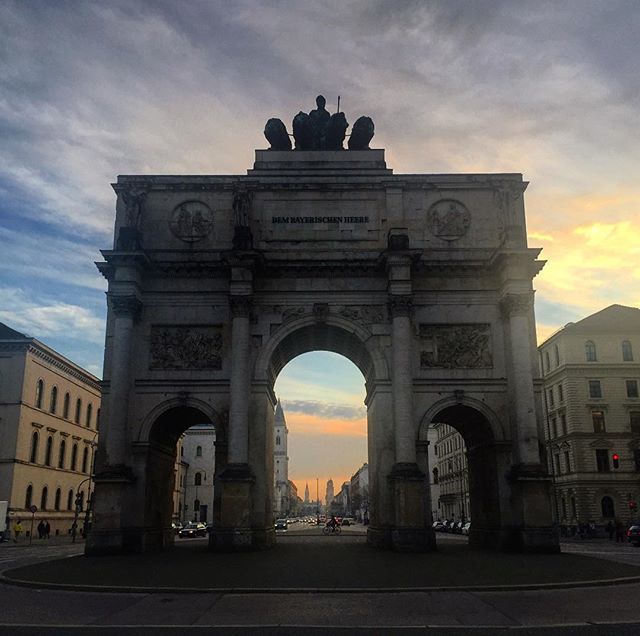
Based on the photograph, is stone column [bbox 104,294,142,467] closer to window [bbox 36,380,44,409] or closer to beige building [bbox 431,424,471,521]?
window [bbox 36,380,44,409]

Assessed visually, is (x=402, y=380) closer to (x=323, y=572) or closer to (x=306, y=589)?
(x=323, y=572)

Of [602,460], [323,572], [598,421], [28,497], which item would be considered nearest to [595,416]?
[598,421]

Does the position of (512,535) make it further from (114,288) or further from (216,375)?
(114,288)

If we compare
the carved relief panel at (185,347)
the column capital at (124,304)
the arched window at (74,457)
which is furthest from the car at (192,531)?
the column capital at (124,304)

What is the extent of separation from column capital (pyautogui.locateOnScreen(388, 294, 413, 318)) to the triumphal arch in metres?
0.06

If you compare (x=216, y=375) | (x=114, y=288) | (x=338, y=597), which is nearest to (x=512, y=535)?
(x=216, y=375)

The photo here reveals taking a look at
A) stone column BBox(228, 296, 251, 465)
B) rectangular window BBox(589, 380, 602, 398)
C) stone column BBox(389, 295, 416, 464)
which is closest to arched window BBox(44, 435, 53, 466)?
stone column BBox(228, 296, 251, 465)

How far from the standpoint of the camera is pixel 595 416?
196ft

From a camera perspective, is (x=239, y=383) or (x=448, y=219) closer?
(x=239, y=383)

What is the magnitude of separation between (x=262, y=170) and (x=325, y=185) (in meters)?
3.26

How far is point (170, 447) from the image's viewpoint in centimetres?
3291

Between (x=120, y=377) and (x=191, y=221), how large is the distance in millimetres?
7594

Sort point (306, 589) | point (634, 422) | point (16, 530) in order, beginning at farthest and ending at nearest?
point (634, 422) < point (16, 530) < point (306, 589)

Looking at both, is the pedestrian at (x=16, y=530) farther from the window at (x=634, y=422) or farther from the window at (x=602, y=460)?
the window at (x=634, y=422)
